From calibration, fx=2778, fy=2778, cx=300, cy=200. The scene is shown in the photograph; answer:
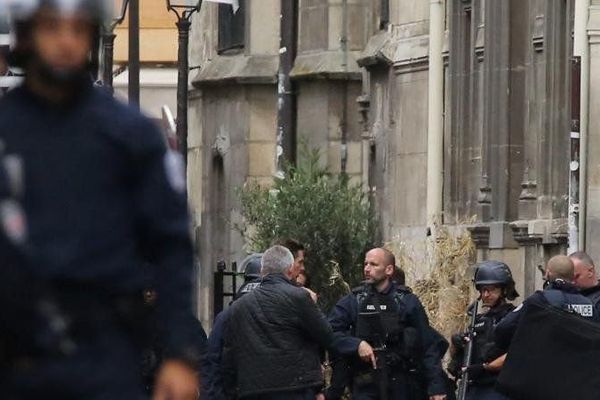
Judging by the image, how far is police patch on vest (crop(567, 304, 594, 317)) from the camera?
17.5m

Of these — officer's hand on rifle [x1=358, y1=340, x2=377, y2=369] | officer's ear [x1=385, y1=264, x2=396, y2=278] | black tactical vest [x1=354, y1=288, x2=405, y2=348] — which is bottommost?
officer's hand on rifle [x1=358, y1=340, x2=377, y2=369]

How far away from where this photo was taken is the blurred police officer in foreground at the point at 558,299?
17500 millimetres

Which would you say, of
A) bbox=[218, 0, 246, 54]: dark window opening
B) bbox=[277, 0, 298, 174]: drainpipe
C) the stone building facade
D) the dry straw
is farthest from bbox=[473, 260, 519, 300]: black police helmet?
bbox=[218, 0, 246, 54]: dark window opening

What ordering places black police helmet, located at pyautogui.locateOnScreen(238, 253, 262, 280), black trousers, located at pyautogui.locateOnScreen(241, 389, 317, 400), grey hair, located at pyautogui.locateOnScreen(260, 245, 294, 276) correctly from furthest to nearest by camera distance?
black police helmet, located at pyautogui.locateOnScreen(238, 253, 262, 280) < grey hair, located at pyautogui.locateOnScreen(260, 245, 294, 276) < black trousers, located at pyautogui.locateOnScreen(241, 389, 317, 400)

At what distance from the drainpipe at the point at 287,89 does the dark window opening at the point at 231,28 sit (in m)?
2.50

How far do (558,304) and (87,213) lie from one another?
10.6 m

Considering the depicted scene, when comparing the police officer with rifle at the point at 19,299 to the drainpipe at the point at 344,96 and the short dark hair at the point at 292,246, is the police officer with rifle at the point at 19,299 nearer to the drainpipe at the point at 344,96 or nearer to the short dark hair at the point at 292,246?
the short dark hair at the point at 292,246

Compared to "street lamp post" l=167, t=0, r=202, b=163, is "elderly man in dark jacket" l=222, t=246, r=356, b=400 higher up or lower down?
lower down

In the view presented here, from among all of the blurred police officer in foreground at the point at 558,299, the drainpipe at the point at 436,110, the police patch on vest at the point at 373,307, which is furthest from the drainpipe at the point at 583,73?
the blurred police officer in foreground at the point at 558,299

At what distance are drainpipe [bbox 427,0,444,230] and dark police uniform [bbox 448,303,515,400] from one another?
38.9 ft

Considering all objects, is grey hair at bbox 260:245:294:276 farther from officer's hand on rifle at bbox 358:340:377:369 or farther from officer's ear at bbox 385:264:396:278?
officer's ear at bbox 385:264:396:278

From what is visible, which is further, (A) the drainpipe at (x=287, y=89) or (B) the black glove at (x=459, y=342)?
(A) the drainpipe at (x=287, y=89)

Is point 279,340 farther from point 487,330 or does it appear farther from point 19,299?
point 19,299

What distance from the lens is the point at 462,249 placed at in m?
28.8
